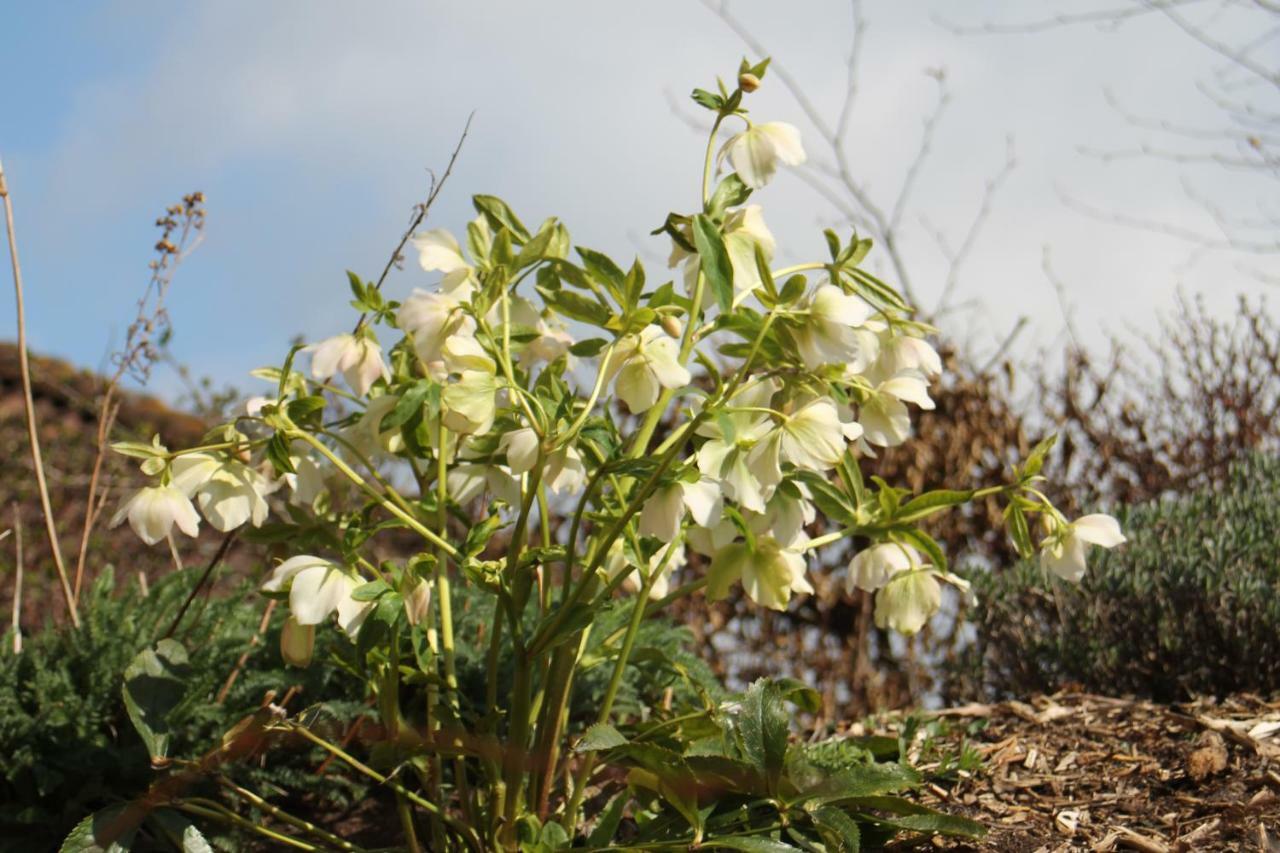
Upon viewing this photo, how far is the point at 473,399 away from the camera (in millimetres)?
1314

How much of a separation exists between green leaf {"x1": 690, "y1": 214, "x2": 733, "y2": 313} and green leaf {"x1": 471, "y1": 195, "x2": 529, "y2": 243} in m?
0.30

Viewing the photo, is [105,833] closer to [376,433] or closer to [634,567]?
[376,433]

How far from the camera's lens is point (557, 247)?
Result: 1.49 meters

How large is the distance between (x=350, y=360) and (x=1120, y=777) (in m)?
1.34

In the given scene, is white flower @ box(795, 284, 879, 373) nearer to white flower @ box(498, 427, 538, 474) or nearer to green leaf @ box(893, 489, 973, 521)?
green leaf @ box(893, 489, 973, 521)

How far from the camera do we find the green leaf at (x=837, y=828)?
1.43 meters

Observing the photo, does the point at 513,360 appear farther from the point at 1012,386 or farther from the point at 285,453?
the point at 1012,386

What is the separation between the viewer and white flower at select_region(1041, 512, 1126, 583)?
145 cm

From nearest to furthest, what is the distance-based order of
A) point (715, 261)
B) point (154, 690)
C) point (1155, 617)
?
point (715, 261) < point (154, 690) < point (1155, 617)

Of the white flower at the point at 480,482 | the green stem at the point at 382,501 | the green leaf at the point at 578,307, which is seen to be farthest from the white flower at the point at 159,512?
the green leaf at the point at 578,307

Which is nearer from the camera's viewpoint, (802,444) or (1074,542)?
(802,444)

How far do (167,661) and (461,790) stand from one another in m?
0.45

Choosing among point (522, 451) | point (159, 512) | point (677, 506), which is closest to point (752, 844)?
point (677, 506)

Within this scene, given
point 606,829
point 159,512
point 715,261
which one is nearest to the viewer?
point 715,261
